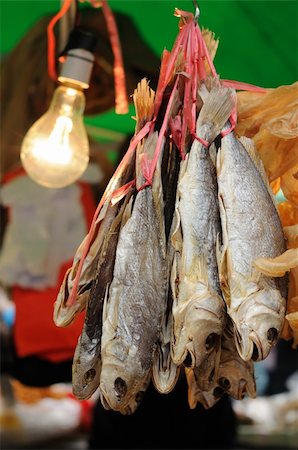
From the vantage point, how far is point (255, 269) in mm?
1183

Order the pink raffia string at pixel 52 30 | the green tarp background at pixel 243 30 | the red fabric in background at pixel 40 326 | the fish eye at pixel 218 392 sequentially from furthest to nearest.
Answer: the red fabric in background at pixel 40 326
the green tarp background at pixel 243 30
the pink raffia string at pixel 52 30
the fish eye at pixel 218 392

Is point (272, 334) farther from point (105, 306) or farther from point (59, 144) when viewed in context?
point (59, 144)

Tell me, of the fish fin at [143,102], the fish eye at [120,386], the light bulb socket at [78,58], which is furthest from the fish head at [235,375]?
the light bulb socket at [78,58]

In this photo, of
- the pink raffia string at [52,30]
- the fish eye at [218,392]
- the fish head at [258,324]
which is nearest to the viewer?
the fish head at [258,324]

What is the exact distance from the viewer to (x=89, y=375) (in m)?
1.28

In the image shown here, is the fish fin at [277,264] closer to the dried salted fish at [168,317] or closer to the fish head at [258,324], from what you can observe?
the fish head at [258,324]

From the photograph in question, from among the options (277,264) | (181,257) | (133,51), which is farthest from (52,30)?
(277,264)

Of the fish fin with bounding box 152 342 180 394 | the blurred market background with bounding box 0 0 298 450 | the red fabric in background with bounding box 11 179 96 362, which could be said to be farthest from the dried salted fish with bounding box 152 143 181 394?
the red fabric in background with bounding box 11 179 96 362

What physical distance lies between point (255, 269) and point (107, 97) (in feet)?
5.57

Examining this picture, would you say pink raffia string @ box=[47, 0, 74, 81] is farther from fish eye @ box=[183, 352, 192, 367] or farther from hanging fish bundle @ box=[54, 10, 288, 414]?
fish eye @ box=[183, 352, 192, 367]

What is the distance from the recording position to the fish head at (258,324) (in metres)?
1.14

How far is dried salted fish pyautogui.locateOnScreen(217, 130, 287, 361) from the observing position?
1.15 m

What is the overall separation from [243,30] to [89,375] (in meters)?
1.69

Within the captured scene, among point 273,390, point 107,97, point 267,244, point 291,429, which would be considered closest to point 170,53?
point 267,244
